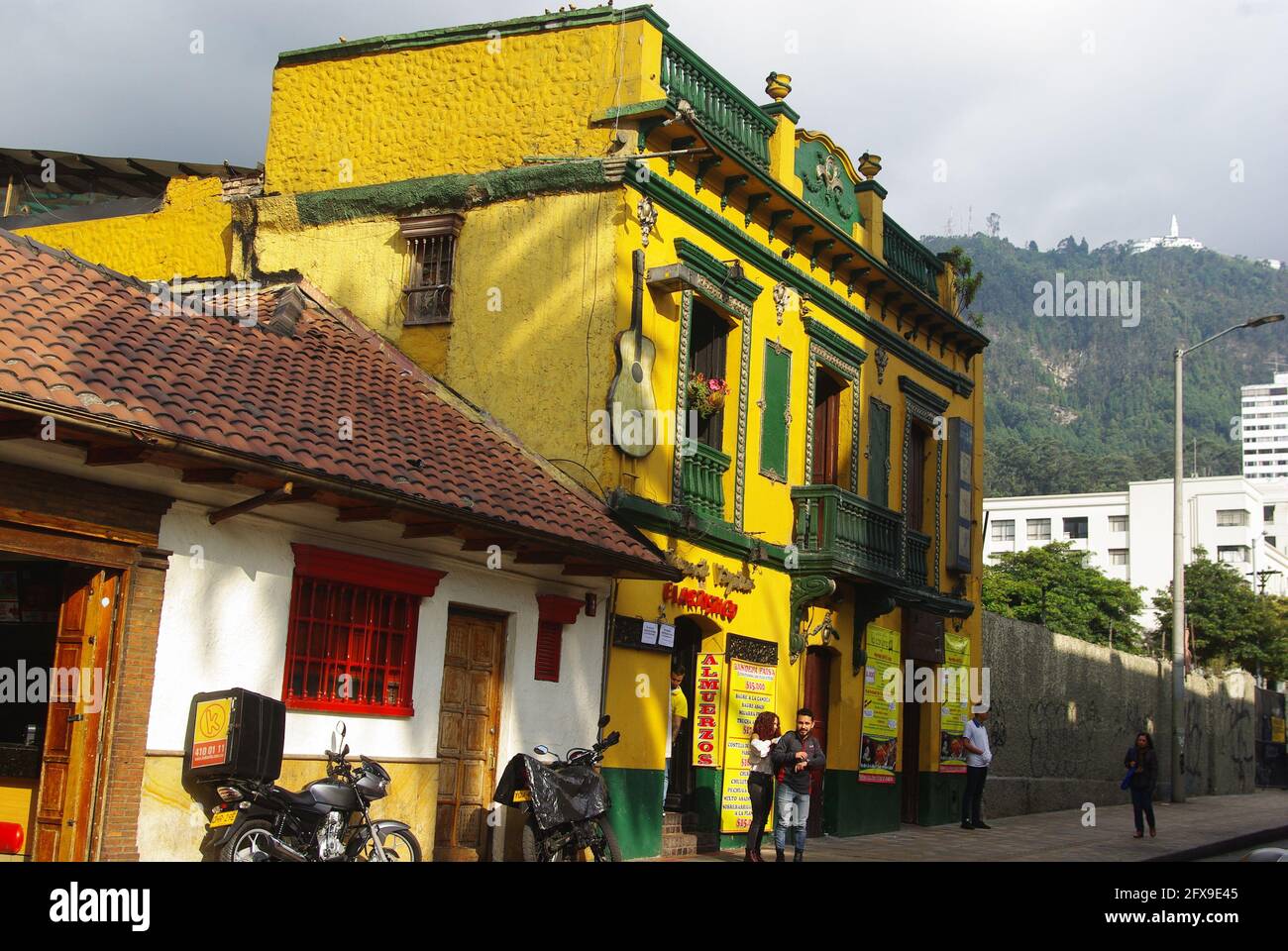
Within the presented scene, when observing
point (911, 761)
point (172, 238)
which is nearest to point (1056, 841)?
point (911, 761)

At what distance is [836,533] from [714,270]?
3.95 metres

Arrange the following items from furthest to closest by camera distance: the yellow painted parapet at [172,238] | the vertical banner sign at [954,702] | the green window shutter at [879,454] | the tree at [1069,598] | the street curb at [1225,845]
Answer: the tree at [1069,598] → the vertical banner sign at [954,702] → the green window shutter at [879,454] → the street curb at [1225,845] → the yellow painted parapet at [172,238]

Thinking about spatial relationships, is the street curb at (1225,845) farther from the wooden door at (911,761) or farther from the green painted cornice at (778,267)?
the green painted cornice at (778,267)

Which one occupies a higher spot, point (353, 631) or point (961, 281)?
point (961, 281)

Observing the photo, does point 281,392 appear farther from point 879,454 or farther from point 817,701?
point 879,454

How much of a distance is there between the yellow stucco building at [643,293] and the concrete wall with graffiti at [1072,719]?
576 cm

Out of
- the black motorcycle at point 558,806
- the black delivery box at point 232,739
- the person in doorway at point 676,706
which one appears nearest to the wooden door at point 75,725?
the black delivery box at point 232,739

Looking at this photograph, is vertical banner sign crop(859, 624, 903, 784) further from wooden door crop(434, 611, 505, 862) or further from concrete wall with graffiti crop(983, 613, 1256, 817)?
wooden door crop(434, 611, 505, 862)

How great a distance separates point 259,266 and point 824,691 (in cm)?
948

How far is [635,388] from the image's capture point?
1538cm

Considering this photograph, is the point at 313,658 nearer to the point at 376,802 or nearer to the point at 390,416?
the point at 376,802

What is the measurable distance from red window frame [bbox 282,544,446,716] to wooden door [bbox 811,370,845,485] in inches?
319

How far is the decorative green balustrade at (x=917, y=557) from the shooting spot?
2203cm

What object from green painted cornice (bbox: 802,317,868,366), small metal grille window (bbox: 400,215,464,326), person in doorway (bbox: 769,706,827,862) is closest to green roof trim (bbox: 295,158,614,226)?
small metal grille window (bbox: 400,215,464,326)
